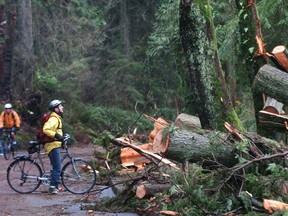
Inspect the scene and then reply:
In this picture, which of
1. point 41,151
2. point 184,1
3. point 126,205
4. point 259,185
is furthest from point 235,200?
point 41,151

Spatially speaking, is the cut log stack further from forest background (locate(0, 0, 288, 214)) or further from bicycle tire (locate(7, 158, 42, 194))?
forest background (locate(0, 0, 288, 214))

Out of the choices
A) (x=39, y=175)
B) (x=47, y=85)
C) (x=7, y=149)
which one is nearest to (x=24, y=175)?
(x=39, y=175)

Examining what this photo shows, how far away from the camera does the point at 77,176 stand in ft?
44.3

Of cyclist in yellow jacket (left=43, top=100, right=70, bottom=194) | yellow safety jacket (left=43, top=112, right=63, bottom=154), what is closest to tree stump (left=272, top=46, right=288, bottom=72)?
cyclist in yellow jacket (left=43, top=100, right=70, bottom=194)

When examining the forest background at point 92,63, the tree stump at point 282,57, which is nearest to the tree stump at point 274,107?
the tree stump at point 282,57

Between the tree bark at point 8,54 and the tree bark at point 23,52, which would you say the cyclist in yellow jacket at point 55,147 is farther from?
the tree bark at point 23,52

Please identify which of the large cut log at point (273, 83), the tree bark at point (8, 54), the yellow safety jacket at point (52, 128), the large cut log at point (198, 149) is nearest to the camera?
the large cut log at point (198, 149)

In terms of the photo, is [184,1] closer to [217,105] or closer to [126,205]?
[217,105]

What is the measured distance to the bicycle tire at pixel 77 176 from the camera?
13.4 meters

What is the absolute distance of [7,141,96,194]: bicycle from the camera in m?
13.5

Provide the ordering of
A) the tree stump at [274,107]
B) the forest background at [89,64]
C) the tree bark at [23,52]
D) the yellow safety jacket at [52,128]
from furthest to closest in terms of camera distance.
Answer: the tree bark at [23,52]
the forest background at [89,64]
the yellow safety jacket at [52,128]
the tree stump at [274,107]

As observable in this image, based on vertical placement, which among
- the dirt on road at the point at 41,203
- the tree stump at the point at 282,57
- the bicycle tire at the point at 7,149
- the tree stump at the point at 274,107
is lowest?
the bicycle tire at the point at 7,149

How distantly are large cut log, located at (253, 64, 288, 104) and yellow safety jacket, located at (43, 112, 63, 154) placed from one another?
4.73 m

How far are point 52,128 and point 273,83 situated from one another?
16.8 ft
